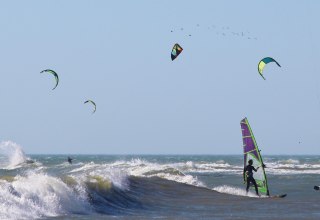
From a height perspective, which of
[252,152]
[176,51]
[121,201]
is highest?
[176,51]

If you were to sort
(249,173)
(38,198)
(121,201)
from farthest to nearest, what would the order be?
(249,173), (121,201), (38,198)

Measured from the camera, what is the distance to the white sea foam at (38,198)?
13.7 meters

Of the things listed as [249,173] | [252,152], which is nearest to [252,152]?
[252,152]

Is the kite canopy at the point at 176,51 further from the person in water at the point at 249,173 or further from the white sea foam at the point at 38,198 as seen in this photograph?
the white sea foam at the point at 38,198

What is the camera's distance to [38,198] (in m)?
14.8

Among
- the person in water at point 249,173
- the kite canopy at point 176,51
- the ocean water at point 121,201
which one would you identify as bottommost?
the ocean water at point 121,201

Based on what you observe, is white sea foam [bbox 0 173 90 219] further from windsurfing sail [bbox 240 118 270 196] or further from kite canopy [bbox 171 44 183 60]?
kite canopy [bbox 171 44 183 60]

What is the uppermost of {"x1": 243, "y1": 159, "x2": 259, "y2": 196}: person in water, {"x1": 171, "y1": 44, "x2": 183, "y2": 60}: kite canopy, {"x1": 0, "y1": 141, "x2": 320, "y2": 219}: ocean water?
{"x1": 171, "y1": 44, "x2": 183, "y2": 60}: kite canopy

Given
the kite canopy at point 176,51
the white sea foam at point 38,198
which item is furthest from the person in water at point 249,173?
Answer: the white sea foam at point 38,198

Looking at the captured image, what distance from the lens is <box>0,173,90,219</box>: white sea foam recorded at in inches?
540

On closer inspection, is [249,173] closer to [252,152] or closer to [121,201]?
[252,152]

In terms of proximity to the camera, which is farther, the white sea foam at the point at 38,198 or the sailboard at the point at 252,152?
the sailboard at the point at 252,152

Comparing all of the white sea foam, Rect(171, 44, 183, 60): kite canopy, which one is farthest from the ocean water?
Rect(171, 44, 183, 60): kite canopy

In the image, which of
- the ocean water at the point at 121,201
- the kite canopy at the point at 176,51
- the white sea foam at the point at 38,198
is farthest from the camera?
the kite canopy at the point at 176,51
